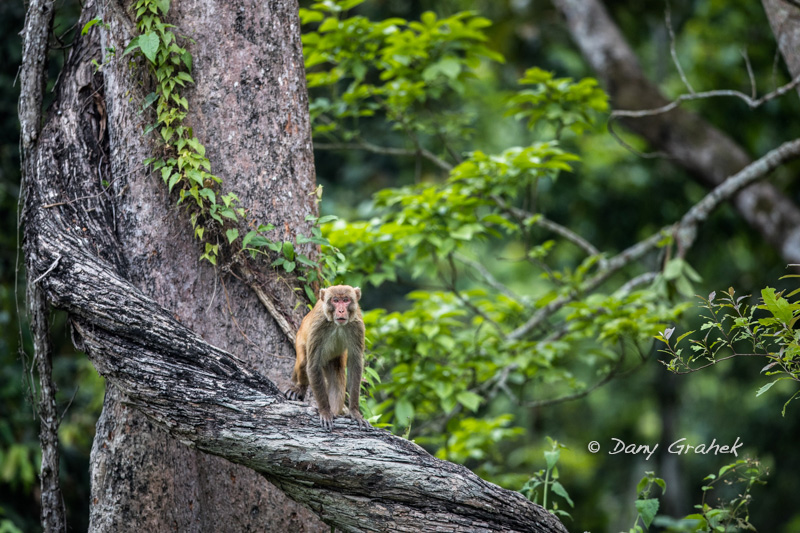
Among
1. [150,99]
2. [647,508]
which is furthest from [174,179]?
[647,508]

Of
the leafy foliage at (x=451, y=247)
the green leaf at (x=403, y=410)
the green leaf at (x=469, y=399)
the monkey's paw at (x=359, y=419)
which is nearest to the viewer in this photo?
the monkey's paw at (x=359, y=419)

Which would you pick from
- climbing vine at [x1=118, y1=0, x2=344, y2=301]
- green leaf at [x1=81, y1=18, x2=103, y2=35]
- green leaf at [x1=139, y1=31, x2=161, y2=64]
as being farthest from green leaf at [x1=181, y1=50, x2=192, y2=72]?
green leaf at [x1=81, y1=18, x2=103, y2=35]

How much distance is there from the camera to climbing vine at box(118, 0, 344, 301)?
388cm

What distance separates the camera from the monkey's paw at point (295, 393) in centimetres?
411

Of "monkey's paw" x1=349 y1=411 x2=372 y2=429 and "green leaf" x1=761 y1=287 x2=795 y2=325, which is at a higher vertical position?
"green leaf" x1=761 y1=287 x2=795 y2=325

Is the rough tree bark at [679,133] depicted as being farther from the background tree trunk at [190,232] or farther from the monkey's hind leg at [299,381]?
the monkey's hind leg at [299,381]

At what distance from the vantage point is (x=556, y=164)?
583 centimetres

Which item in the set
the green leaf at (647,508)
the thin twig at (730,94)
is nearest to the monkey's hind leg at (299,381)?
the green leaf at (647,508)

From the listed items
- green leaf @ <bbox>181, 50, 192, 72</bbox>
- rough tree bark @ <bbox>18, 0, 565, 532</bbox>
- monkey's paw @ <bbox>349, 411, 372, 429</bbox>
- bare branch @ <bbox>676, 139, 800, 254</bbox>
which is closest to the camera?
rough tree bark @ <bbox>18, 0, 565, 532</bbox>

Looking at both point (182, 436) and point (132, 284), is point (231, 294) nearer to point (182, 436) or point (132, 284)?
point (132, 284)

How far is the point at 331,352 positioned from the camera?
13.6 ft

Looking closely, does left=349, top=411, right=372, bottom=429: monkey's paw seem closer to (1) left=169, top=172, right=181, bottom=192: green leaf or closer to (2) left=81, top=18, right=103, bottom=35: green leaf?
(1) left=169, top=172, right=181, bottom=192: green leaf

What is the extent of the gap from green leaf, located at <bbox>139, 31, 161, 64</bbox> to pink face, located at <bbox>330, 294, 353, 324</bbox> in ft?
5.10

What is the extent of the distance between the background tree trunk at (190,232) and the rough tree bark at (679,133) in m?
4.94
